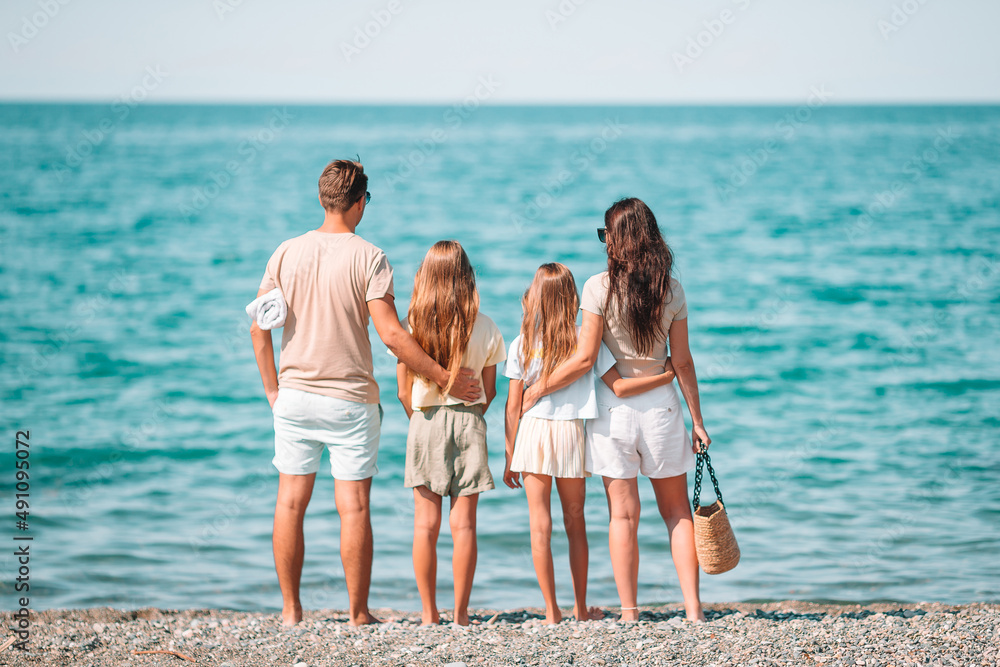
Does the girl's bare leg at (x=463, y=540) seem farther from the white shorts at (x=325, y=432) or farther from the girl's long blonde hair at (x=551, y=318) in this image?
the girl's long blonde hair at (x=551, y=318)

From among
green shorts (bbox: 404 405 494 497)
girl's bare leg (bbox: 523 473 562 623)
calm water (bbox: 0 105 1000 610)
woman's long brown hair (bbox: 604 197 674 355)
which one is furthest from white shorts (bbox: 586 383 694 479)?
calm water (bbox: 0 105 1000 610)

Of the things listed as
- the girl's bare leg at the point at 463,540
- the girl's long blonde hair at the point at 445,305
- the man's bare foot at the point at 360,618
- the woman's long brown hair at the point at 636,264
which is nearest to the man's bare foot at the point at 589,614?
the girl's bare leg at the point at 463,540

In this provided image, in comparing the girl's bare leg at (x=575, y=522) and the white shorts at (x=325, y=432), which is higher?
the white shorts at (x=325, y=432)

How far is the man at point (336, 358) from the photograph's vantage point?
3543 millimetres

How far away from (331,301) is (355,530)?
1002 millimetres

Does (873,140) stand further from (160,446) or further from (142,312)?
(160,446)

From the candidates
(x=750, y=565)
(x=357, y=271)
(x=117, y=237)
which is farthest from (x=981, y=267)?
(x=117, y=237)

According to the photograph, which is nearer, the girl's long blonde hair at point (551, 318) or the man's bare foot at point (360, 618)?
the girl's long blonde hair at point (551, 318)

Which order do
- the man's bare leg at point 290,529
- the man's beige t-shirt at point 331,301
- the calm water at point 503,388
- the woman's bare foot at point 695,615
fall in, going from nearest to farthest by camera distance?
A: 1. the man's beige t-shirt at point 331,301
2. the man's bare leg at point 290,529
3. the woman's bare foot at point 695,615
4. the calm water at point 503,388

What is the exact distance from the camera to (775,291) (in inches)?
647

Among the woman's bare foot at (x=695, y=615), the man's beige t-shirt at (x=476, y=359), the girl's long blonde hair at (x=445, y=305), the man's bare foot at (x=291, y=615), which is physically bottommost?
the woman's bare foot at (x=695, y=615)

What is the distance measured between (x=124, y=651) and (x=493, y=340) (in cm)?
202

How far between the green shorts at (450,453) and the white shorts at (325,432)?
195mm

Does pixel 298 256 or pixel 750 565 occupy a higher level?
pixel 298 256
